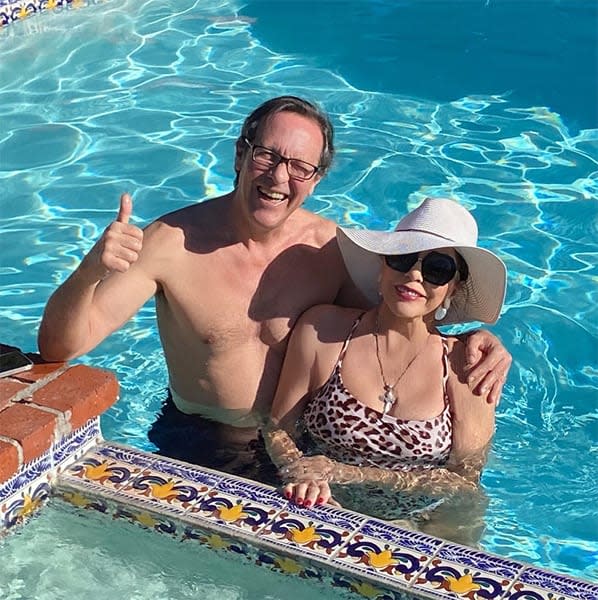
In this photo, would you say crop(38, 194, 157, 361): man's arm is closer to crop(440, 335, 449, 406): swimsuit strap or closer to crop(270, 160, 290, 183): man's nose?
crop(270, 160, 290, 183): man's nose

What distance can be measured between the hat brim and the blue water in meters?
1.05

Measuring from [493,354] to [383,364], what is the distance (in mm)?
338

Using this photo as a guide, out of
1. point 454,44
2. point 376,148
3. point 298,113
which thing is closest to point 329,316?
point 298,113

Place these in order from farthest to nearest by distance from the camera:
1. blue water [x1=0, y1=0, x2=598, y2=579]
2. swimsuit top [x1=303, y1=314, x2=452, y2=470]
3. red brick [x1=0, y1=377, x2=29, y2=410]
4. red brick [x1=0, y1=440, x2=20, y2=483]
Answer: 1. blue water [x1=0, y1=0, x2=598, y2=579]
2. swimsuit top [x1=303, y1=314, x2=452, y2=470]
3. red brick [x1=0, y1=377, x2=29, y2=410]
4. red brick [x1=0, y1=440, x2=20, y2=483]

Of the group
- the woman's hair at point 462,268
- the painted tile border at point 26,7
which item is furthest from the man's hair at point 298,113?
the painted tile border at point 26,7

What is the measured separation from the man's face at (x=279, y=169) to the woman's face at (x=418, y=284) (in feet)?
1.22

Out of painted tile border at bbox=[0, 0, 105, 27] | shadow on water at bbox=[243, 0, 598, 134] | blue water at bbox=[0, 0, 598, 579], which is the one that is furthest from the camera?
painted tile border at bbox=[0, 0, 105, 27]

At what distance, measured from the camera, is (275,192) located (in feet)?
11.9

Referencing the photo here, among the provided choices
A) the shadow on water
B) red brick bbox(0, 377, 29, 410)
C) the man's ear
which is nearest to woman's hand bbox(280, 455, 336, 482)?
red brick bbox(0, 377, 29, 410)

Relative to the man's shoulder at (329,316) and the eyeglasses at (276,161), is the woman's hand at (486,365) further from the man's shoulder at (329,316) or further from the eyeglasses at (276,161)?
the eyeglasses at (276,161)

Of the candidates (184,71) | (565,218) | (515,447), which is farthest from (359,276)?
(184,71)

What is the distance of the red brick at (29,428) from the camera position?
126 inches

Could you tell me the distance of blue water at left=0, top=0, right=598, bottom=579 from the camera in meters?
5.03

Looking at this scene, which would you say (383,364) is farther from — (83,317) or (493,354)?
(83,317)
